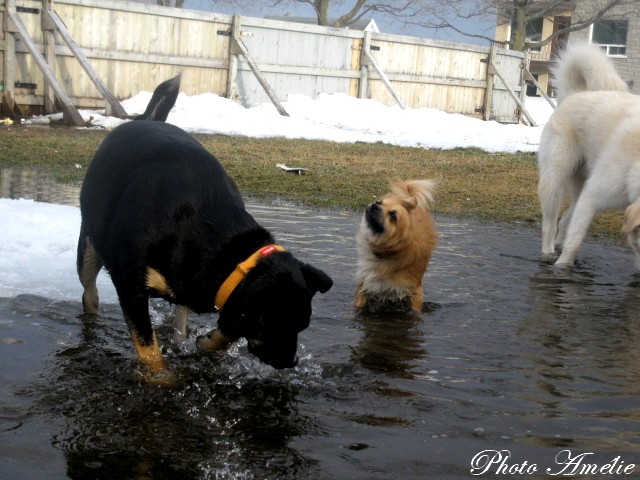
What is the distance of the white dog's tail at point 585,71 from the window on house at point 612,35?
37.2 metres

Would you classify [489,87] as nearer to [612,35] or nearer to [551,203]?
[551,203]

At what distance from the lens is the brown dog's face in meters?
5.77

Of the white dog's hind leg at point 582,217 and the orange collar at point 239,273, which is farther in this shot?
the white dog's hind leg at point 582,217

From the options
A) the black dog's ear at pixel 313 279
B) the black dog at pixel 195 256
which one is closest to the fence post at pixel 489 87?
the black dog at pixel 195 256

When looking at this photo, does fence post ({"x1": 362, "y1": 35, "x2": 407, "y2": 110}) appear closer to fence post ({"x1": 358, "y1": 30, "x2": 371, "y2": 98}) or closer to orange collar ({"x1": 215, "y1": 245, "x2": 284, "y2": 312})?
fence post ({"x1": 358, "y1": 30, "x2": 371, "y2": 98})

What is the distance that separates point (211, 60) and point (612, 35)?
31.4 meters

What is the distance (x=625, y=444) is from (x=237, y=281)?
1701 mm

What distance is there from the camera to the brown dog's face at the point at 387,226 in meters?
5.77

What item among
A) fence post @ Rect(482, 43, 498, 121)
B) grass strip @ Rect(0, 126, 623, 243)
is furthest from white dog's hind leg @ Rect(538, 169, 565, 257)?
fence post @ Rect(482, 43, 498, 121)

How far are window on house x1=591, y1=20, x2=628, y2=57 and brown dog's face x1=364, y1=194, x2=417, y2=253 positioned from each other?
134 ft

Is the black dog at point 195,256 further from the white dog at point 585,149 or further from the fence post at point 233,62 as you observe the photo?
the fence post at point 233,62

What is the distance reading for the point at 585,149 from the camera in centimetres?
766

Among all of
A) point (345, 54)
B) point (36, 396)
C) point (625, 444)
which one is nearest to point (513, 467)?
point (625, 444)

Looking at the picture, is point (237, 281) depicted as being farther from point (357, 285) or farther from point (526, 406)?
point (357, 285)
